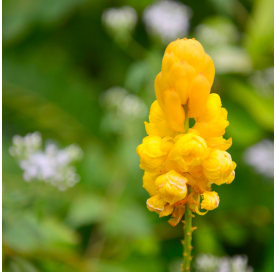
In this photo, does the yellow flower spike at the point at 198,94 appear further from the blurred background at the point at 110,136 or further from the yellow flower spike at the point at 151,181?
the blurred background at the point at 110,136

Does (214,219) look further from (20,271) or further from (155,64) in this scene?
(20,271)

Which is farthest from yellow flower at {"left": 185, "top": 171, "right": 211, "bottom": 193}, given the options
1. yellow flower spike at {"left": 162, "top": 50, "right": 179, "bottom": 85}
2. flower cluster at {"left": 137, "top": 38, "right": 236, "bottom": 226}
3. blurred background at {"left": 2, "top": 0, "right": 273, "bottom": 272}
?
blurred background at {"left": 2, "top": 0, "right": 273, "bottom": 272}

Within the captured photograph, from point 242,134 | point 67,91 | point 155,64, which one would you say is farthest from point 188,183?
point 67,91

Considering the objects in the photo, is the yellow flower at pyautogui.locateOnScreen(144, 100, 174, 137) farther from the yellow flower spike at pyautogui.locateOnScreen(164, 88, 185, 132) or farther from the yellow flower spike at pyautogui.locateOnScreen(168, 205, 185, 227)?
the yellow flower spike at pyautogui.locateOnScreen(168, 205, 185, 227)

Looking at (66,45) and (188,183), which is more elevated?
(66,45)

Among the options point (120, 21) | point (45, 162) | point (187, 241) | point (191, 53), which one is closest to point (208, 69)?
point (191, 53)

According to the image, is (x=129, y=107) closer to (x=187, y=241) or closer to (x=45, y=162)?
(x=45, y=162)
